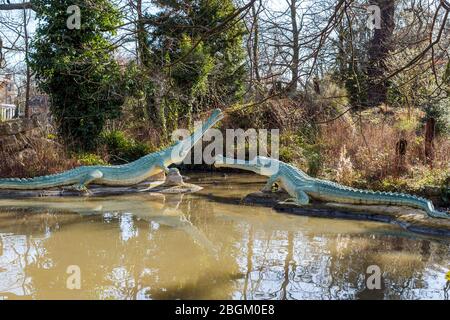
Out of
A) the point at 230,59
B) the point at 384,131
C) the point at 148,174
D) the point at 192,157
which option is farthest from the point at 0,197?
the point at 230,59

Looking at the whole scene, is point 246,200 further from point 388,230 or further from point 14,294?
point 14,294

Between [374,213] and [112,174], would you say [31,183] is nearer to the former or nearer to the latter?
[112,174]

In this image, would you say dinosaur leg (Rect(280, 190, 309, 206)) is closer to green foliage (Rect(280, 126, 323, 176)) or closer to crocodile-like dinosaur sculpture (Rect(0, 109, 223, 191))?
green foliage (Rect(280, 126, 323, 176))

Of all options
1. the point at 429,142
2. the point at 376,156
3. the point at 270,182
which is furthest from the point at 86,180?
the point at 429,142

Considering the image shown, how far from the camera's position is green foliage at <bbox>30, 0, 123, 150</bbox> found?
1234 cm

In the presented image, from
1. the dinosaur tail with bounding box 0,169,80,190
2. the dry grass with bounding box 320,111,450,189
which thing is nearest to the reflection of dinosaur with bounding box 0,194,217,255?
the dinosaur tail with bounding box 0,169,80,190

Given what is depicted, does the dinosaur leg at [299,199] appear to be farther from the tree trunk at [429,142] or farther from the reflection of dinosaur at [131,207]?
the tree trunk at [429,142]

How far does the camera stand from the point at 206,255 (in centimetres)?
519

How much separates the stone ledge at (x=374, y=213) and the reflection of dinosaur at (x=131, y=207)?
158 cm

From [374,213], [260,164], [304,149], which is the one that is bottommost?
[374,213]

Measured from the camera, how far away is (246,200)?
28.6 ft

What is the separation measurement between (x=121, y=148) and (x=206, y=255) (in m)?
→ 9.31

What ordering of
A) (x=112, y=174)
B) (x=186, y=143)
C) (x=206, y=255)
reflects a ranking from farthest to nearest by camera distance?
(x=186, y=143) < (x=112, y=174) < (x=206, y=255)

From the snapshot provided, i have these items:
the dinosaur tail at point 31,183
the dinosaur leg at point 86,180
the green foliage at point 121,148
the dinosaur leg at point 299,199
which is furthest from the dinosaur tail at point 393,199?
the green foliage at point 121,148
